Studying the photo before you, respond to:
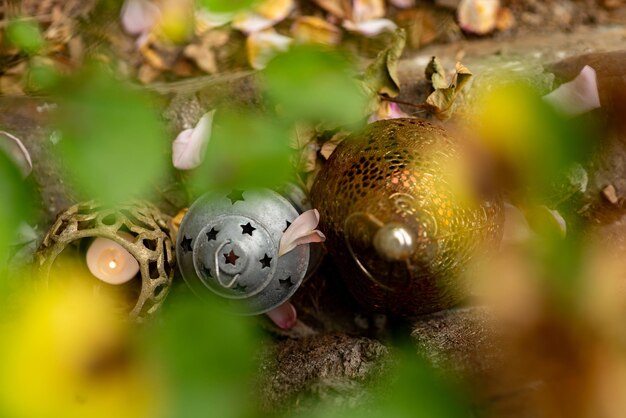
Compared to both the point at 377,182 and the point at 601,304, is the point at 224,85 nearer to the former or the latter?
the point at 377,182

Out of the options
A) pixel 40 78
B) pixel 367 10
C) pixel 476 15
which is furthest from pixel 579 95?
pixel 40 78

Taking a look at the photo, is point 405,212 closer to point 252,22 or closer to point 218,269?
point 218,269

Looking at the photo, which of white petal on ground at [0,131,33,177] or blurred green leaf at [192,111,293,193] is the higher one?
blurred green leaf at [192,111,293,193]

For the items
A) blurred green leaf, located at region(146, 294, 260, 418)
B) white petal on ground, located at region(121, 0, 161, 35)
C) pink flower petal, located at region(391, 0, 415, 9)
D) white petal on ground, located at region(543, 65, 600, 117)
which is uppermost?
white petal on ground, located at region(543, 65, 600, 117)

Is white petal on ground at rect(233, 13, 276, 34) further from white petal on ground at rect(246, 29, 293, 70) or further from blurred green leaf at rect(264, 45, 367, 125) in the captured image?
blurred green leaf at rect(264, 45, 367, 125)

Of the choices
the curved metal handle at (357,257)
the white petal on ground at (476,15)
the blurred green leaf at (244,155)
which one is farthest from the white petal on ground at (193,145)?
the white petal on ground at (476,15)

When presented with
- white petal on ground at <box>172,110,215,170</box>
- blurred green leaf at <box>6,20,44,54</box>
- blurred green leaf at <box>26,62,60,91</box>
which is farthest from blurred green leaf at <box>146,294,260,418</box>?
blurred green leaf at <box>6,20,44,54</box>

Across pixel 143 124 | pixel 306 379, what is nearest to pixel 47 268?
pixel 143 124
